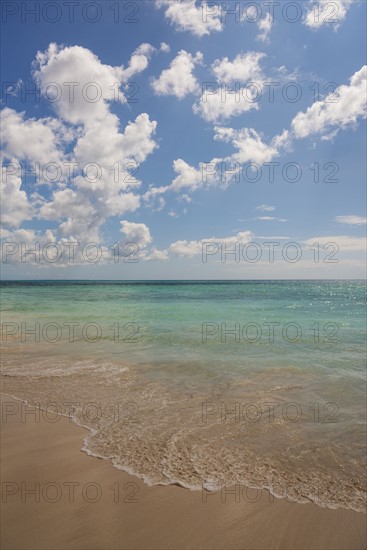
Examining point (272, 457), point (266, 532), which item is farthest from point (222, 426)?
point (266, 532)

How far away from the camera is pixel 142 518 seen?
141 inches

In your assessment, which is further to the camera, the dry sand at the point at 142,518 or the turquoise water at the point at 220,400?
the turquoise water at the point at 220,400

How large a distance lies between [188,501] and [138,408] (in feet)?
9.77

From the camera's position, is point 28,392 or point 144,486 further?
point 28,392

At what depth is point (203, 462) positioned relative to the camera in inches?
185

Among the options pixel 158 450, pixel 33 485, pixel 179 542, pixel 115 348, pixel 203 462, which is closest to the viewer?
pixel 179 542

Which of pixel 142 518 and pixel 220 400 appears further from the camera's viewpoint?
pixel 220 400

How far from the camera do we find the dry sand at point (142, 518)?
330 cm

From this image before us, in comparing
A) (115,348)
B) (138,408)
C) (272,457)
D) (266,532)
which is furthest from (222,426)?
(115,348)

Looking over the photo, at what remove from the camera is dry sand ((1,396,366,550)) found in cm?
330

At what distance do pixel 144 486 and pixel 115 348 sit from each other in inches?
326

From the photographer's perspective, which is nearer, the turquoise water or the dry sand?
the dry sand

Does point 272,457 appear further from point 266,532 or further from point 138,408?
point 138,408

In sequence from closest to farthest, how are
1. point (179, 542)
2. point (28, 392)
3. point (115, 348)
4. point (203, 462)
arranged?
point (179, 542)
point (203, 462)
point (28, 392)
point (115, 348)
